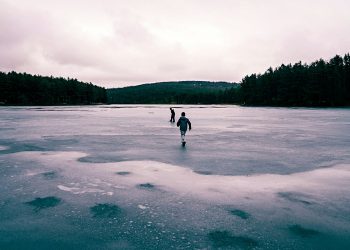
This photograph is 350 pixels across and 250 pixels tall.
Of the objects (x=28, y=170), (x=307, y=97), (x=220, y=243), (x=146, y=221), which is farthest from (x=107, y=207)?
(x=307, y=97)

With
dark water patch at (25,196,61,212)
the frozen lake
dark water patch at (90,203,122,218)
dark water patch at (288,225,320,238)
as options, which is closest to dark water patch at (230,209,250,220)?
the frozen lake

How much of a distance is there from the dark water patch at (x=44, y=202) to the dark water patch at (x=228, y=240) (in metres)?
3.73

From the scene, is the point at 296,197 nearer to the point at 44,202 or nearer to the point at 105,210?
the point at 105,210

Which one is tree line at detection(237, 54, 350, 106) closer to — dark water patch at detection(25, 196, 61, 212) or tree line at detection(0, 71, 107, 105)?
tree line at detection(0, 71, 107, 105)

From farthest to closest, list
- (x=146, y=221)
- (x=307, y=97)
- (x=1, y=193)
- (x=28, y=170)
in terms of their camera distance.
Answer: (x=307, y=97) < (x=28, y=170) < (x=1, y=193) < (x=146, y=221)

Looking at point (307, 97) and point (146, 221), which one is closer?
point (146, 221)

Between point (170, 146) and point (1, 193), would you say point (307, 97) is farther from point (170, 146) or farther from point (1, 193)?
point (1, 193)

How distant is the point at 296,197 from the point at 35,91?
15417cm

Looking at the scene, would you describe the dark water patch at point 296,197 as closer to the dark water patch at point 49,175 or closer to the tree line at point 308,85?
the dark water patch at point 49,175

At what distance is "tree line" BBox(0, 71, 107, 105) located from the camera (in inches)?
5502

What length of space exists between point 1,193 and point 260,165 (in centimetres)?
814

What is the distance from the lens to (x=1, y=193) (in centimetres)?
865

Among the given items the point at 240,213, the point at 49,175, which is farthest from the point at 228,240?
the point at 49,175

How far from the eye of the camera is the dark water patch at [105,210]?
23.0 feet
